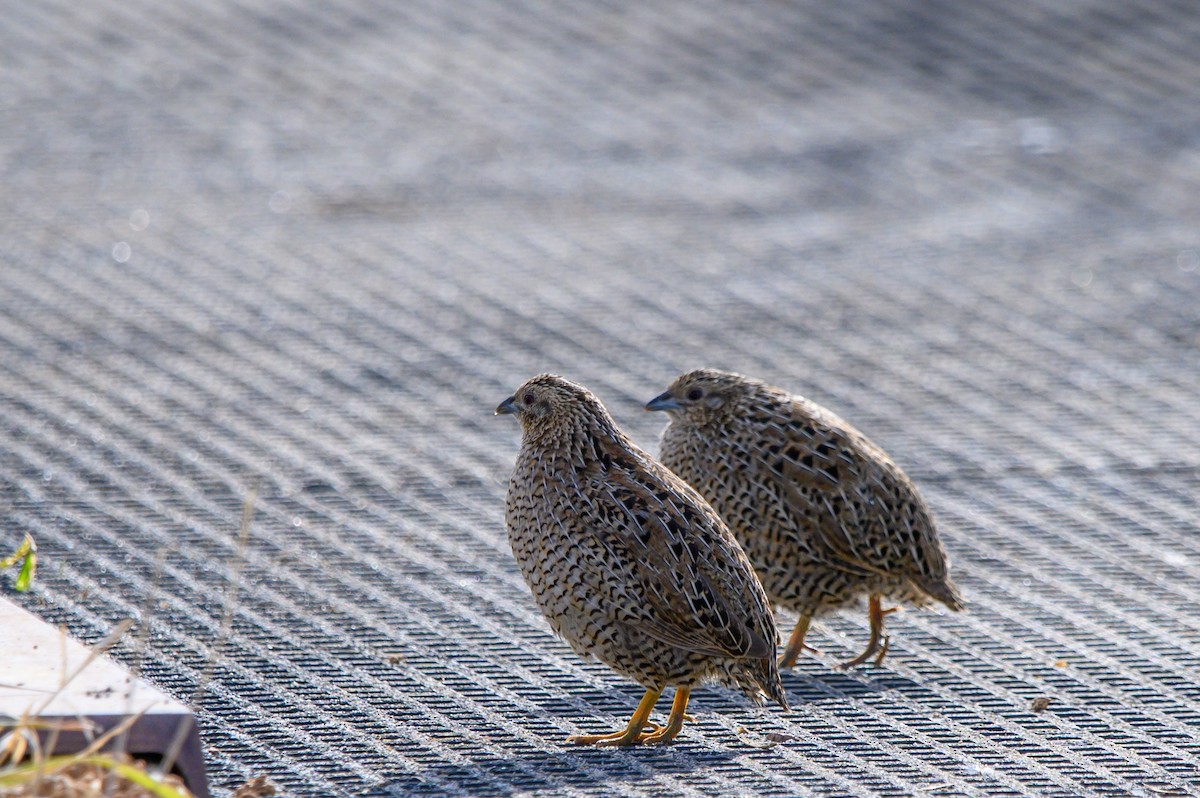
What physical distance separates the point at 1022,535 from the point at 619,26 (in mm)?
7963

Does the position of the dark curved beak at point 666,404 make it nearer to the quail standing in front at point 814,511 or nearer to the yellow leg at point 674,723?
the quail standing in front at point 814,511

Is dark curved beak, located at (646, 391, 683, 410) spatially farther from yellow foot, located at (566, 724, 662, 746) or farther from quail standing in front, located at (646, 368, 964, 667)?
yellow foot, located at (566, 724, 662, 746)

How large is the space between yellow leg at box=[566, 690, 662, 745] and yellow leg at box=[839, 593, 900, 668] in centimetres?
86

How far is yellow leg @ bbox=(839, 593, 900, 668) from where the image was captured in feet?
18.4

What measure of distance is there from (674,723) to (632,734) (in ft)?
0.41

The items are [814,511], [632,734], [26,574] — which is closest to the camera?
[632,734]

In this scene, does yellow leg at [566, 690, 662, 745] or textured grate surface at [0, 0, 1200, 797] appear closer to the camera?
yellow leg at [566, 690, 662, 745]

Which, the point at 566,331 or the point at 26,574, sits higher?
the point at 566,331

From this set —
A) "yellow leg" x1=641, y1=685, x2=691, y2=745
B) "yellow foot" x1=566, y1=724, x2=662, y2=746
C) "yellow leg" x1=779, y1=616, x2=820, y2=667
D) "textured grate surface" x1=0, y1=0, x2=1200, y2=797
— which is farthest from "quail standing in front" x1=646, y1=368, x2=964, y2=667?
"yellow foot" x1=566, y1=724, x2=662, y2=746

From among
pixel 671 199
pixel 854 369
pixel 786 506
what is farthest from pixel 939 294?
pixel 786 506

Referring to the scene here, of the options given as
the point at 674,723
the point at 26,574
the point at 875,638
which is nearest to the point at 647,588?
the point at 674,723

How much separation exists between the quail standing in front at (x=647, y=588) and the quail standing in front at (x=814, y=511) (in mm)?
542

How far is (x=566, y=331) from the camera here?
8.95m

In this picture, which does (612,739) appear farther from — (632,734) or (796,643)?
(796,643)
